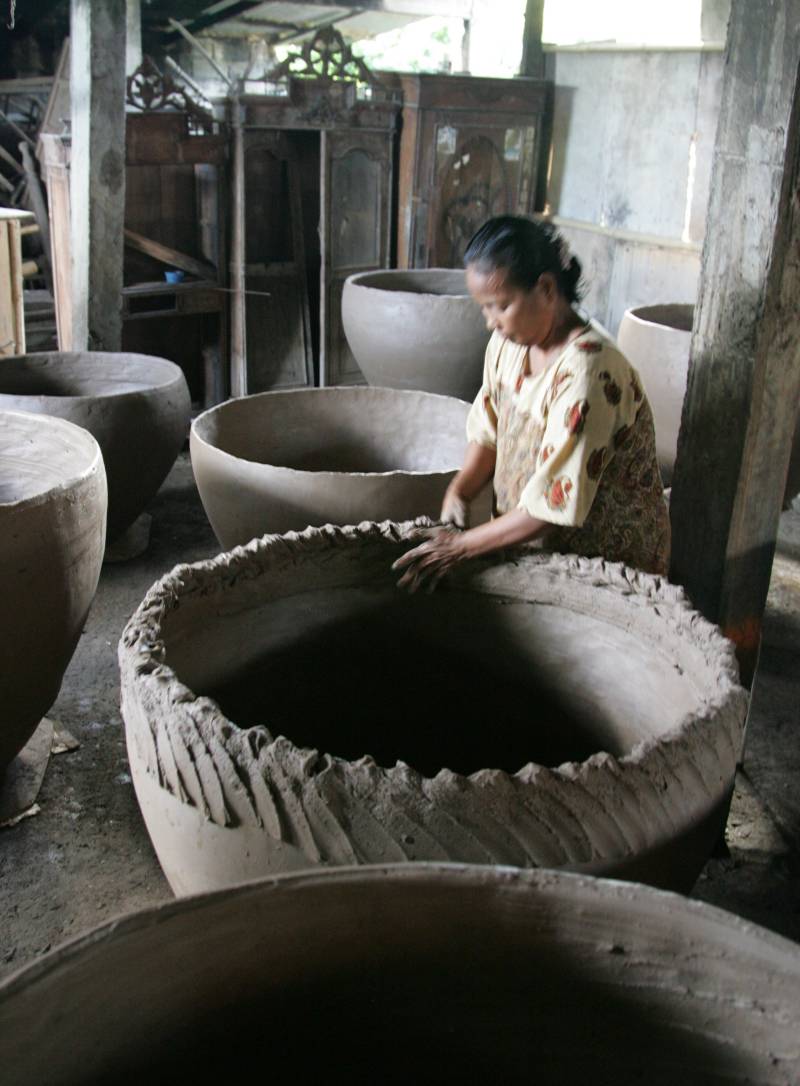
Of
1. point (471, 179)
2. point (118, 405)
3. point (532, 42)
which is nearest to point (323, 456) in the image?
point (118, 405)

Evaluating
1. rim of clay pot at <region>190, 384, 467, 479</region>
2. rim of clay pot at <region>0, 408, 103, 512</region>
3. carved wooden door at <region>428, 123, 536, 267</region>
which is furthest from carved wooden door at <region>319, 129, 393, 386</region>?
rim of clay pot at <region>0, 408, 103, 512</region>

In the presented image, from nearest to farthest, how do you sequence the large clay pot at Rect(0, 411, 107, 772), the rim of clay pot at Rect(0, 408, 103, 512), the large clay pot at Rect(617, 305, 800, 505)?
the large clay pot at Rect(0, 411, 107, 772)
the rim of clay pot at Rect(0, 408, 103, 512)
the large clay pot at Rect(617, 305, 800, 505)

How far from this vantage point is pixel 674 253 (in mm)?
5773

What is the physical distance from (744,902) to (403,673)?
0.91m

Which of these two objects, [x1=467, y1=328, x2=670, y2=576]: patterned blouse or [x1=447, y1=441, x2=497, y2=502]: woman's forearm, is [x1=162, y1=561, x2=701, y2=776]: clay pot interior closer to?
[x1=467, y1=328, x2=670, y2=576]: patterned blouse

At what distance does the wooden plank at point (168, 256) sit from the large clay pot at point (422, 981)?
477 centimetres

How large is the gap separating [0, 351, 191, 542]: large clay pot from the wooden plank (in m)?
1.32

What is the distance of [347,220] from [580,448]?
442 centimetres

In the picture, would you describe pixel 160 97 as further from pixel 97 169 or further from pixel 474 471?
pixel 474 471

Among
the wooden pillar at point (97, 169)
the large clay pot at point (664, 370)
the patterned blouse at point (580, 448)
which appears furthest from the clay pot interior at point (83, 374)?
the patterned blouse at point (580, 448)

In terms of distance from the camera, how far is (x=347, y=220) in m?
5.92

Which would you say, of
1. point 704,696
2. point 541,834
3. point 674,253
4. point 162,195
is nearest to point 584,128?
point 674,253

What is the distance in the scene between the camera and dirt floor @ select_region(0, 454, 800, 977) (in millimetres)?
2217

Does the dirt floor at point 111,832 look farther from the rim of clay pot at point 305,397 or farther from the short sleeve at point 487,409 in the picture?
the short sleeve at point 487,409
